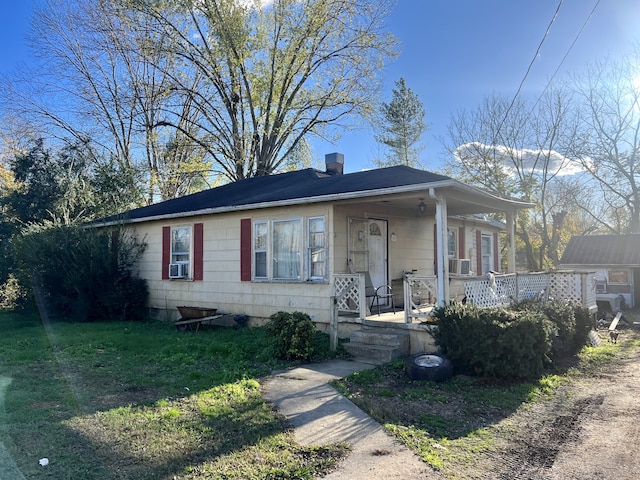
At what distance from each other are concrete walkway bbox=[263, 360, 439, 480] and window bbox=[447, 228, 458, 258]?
23.7 feet

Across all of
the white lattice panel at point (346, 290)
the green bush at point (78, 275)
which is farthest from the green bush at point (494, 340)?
the green bush at point (78, 275)

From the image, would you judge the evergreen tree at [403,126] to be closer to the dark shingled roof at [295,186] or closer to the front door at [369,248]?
the dark shingled roof at [295,186]

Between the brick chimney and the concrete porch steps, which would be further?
the brick chimney

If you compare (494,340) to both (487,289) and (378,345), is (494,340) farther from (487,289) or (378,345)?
(487,289)

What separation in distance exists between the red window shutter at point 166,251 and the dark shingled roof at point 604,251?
16610 millimetres

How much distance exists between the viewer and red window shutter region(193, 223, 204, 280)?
37.3 ft

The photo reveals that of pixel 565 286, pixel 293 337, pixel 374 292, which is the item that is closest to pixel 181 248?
pixel 374 292

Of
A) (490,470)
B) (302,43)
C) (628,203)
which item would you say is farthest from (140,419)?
(628,203)

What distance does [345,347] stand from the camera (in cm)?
791

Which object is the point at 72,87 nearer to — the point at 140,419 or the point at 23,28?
the point at 23,28

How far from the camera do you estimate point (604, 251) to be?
1897 centimetres

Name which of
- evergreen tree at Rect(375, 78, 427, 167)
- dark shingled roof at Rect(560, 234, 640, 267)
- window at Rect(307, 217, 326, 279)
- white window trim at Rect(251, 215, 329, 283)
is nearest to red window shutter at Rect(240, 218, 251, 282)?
white window trim at Rect(251, 215, 329, 283)

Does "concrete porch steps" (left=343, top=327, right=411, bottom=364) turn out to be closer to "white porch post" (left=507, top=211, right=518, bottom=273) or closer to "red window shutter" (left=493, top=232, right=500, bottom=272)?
"white porch post" (left=507, top=211, right=518, bottom=273)

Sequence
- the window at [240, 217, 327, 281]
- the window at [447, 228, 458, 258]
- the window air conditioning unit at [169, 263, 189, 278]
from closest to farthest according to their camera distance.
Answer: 1. the window at [240, 217, 327, 281]
2. the window air conditioning unit at [169, 263, 189, 278]
3. the window at [447, 228, 458, 258]
